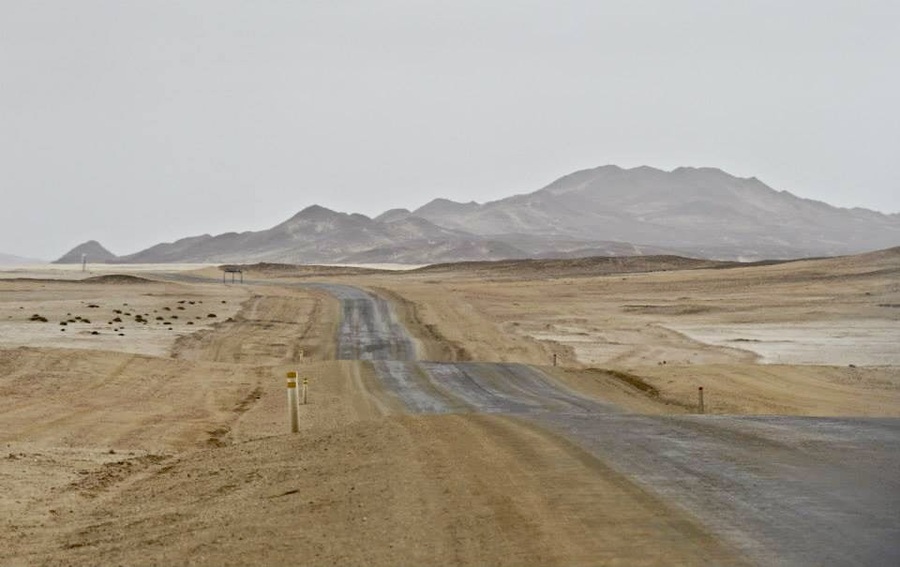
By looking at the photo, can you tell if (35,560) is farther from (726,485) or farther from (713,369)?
(713,369)

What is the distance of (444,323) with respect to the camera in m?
58.0

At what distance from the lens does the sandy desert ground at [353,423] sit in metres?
10.8

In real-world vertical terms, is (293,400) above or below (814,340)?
above

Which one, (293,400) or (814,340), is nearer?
(293,400)

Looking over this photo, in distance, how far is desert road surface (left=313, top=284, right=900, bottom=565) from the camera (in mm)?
10273

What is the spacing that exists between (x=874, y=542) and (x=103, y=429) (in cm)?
1614

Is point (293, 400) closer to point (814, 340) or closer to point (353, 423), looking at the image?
point (353, 423)

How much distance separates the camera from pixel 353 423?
19391 mm

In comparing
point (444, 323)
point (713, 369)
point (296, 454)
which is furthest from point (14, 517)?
point (444, 323)


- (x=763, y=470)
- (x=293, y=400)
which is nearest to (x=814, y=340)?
(x=293, y=400)

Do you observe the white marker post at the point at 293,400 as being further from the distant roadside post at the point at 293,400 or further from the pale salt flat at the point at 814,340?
the pale salt flat at the point at 814,340

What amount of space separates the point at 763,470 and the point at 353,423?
770 cm

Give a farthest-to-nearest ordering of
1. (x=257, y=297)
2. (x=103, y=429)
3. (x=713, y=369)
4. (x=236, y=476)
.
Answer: (x=257, y=297)
(x=713, y=369)
(x=103, y=429)
(x=236, y=476)

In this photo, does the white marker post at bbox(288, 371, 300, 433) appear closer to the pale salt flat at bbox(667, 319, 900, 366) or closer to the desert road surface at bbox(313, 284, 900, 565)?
the desert road surface at bbox(313, 284, 900, 565)
